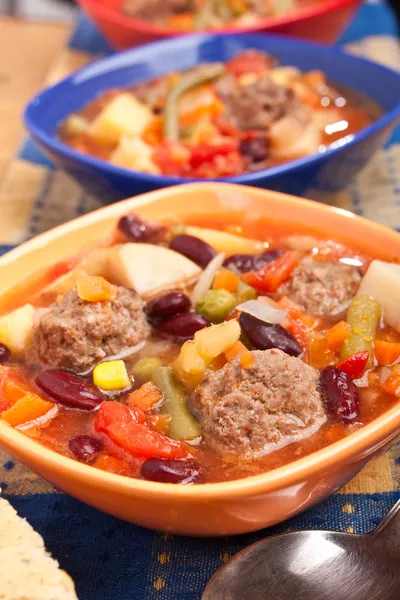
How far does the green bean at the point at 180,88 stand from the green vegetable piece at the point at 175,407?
6.48 feet

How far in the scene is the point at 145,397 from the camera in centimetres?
236

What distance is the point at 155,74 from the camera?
4918 millimetres

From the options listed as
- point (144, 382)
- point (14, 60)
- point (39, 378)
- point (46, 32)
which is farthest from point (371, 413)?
point (46, 32)

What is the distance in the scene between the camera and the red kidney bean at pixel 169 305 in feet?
8.54

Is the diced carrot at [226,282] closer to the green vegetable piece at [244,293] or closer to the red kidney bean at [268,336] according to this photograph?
the green vegetable piece at [244,293]

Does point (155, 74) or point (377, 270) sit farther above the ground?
point (377, 270)

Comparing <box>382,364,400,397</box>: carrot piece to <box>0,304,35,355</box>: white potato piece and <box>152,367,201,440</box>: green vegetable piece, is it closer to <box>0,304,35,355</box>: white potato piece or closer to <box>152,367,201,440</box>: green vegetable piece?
<box>152,367,201,440</box>: green vegetable piece

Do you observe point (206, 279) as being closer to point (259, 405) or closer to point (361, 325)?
point (361, 325)

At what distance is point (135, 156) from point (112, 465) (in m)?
2.03

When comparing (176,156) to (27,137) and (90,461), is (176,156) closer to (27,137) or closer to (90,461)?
(27,137)

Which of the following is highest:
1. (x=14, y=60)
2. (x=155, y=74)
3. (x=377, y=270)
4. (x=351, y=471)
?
(x=377, y=270)

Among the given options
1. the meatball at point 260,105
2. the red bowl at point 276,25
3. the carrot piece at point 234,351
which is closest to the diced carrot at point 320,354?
the carrot piece at point 234,351

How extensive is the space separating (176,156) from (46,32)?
3092 mm

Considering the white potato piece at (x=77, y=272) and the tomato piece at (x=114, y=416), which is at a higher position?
the tomato piece at (x=114, y=416)
